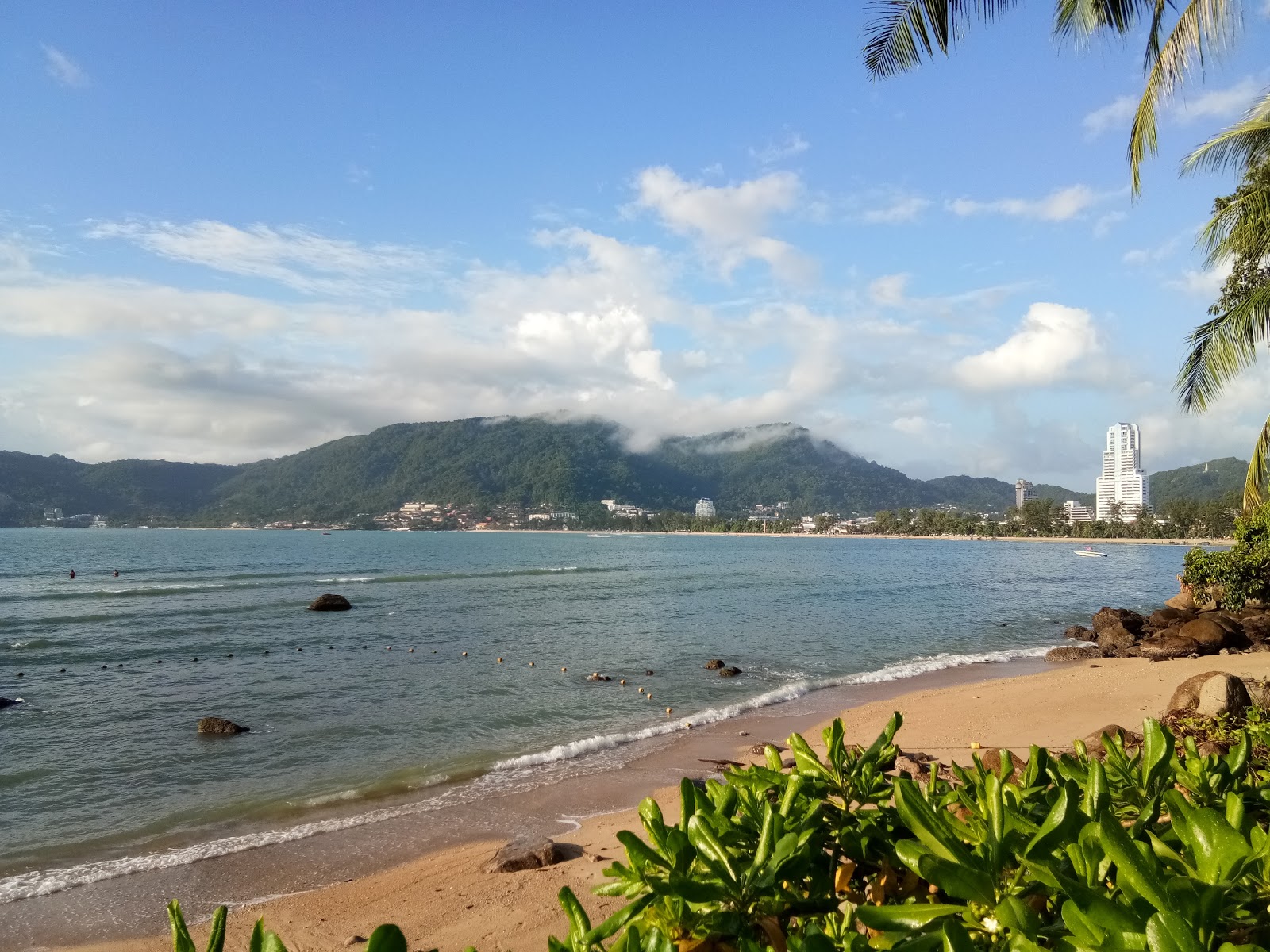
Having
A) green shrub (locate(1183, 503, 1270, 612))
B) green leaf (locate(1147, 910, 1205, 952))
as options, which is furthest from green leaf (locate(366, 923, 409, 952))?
green shrub (locate(1183, 503, 1270, 612))

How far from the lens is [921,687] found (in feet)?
50.9

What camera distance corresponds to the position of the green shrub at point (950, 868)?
3.34ft

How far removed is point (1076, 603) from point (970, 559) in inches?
1619

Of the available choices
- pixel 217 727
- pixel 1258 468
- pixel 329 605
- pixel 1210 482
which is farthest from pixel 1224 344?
pixel 1210 482

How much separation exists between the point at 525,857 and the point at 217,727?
8055 mm

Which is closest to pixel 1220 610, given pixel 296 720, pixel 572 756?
pixel 572 756

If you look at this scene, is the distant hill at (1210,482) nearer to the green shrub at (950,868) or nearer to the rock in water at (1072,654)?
the rock in water at (1072,654)

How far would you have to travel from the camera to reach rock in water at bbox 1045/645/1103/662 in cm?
1851

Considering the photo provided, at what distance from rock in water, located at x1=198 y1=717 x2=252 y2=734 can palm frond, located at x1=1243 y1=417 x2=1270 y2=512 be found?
16.0 metres

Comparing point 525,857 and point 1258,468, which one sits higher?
point 1258,468

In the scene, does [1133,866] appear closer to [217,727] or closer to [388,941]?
[388,941]

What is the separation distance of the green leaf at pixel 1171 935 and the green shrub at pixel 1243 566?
2413cm

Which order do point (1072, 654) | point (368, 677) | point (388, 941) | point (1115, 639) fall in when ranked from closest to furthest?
point (388, 941) → point (368, 677) → point (1072, 654) → point (1115, 639)

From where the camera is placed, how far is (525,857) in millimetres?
6992
